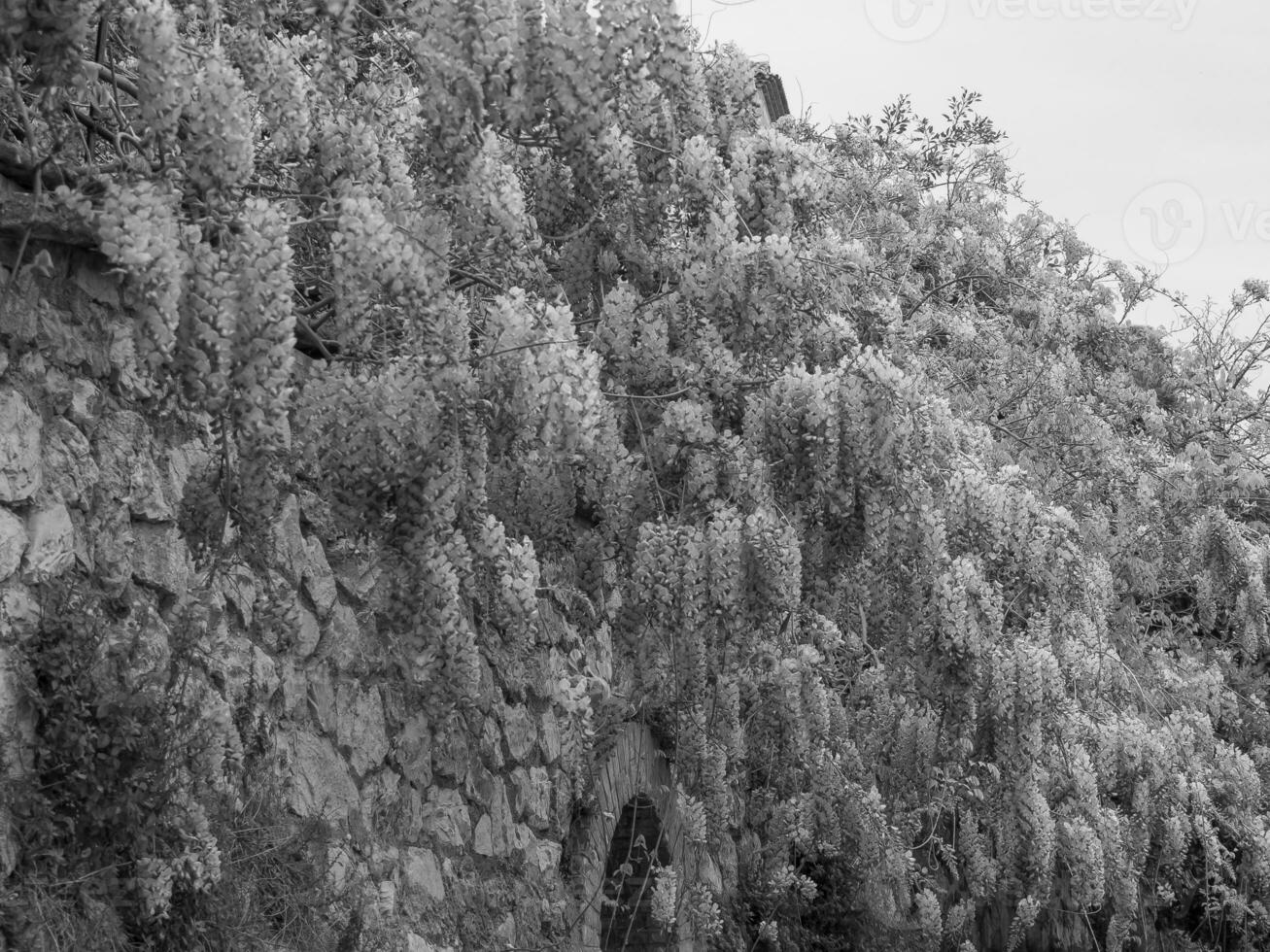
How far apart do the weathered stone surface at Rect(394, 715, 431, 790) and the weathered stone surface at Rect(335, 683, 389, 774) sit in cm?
9

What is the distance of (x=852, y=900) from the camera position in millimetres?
7516

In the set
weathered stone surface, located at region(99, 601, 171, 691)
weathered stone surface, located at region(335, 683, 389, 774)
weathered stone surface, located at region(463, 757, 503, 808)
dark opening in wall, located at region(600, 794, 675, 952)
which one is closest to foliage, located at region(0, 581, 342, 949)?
weathered stone surface, located at region(99, 601, 171, 691)

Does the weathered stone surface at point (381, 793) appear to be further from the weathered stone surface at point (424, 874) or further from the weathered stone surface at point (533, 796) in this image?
the weathered stone surface at point (533, 796)

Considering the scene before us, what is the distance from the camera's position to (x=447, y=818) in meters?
4.41

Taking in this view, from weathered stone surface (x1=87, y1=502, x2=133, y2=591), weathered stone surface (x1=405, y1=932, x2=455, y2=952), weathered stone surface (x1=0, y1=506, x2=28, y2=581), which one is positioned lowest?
weathered stone surface (x1=405, y1=932, x2=455, y2=952)

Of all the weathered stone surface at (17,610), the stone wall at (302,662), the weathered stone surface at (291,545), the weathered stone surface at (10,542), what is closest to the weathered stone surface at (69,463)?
the stone wall at (302,662)

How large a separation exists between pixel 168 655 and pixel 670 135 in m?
1.91

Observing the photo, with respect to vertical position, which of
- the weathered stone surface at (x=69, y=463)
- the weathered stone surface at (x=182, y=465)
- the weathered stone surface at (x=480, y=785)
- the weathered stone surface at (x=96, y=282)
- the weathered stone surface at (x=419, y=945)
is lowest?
the weathered stone surface at (x=419, y=945)

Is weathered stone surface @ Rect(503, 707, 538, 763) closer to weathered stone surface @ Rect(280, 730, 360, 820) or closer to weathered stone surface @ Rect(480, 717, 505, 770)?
weathered stone surface @ Rect(480, 717, 505, 770)

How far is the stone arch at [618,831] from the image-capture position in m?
5.27

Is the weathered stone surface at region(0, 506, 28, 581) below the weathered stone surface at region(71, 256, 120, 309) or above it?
below

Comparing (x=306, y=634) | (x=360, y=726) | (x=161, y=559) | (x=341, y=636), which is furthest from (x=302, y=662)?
(x=161, y=559)

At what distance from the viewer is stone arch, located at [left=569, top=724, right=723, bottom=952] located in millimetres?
5273

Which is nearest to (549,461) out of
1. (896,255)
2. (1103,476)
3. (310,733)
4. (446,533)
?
(446,533)
